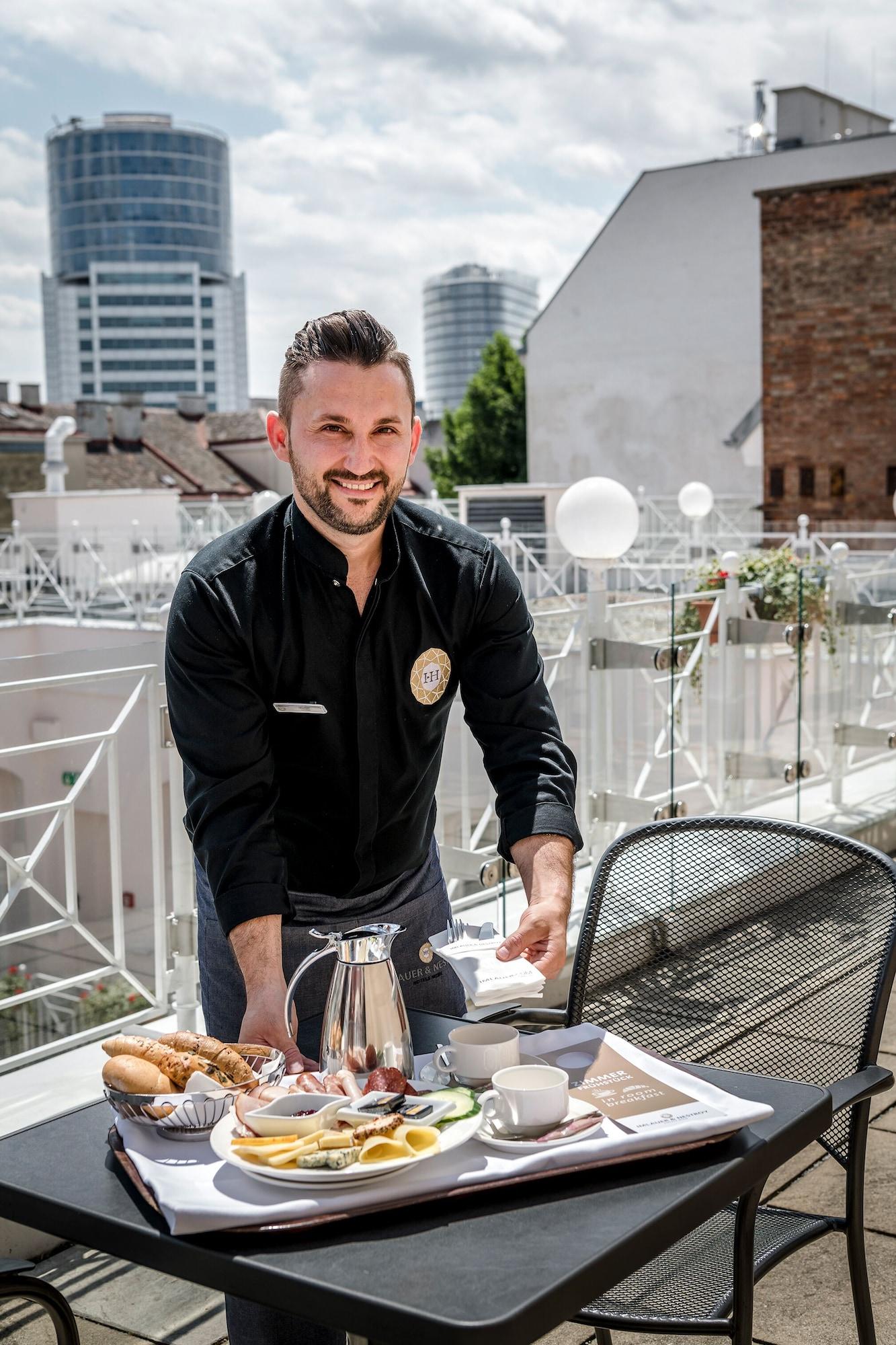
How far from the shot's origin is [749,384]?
25.5m

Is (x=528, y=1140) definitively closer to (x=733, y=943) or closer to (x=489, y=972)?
(x=489, y=972)

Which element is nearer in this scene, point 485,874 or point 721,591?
point 485,874

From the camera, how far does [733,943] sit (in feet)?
7.29

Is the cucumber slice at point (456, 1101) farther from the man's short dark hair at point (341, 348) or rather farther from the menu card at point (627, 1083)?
the man's short dark hair at point (341, 348)

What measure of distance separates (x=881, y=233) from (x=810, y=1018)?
16690 millimetres

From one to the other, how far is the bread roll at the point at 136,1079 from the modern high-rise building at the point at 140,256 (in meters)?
133

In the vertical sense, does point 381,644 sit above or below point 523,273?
below

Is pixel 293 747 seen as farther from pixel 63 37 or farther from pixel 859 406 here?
pixel 63 37

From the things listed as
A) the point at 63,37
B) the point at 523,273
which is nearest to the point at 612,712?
the point at 63,37

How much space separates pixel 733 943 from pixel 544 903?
0.53 meters

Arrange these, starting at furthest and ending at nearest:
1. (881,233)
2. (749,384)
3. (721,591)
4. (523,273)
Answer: (523,273)
(749,384)
(881,233)
(721,591)

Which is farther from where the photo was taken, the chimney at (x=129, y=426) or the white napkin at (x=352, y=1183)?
the chimney at (x=129, y=426)

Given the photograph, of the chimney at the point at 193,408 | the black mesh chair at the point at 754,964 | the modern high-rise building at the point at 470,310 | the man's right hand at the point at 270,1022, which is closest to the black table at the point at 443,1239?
the man's right hand at the point at 270,1022

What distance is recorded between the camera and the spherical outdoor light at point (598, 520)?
4770mm
